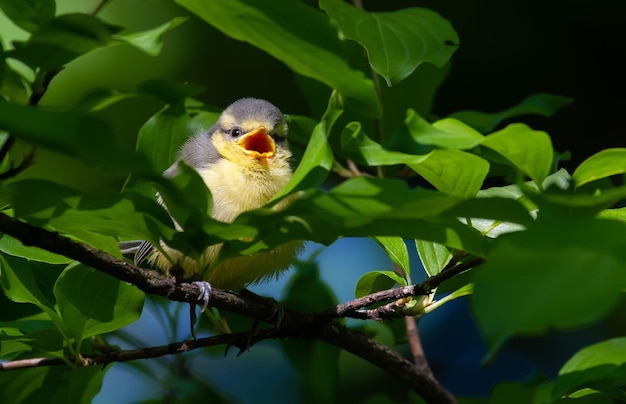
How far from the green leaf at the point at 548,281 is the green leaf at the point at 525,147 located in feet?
0.66

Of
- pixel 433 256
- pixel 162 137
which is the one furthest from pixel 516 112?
pixel 162 137

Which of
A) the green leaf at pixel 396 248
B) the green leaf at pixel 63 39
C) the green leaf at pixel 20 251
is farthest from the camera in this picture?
the green leaf at pixel 396 248

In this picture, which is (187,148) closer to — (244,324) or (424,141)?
(244,324)

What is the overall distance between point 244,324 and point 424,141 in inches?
31.8

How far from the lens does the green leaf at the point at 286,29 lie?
2.48 ft

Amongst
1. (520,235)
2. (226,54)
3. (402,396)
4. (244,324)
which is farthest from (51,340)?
(226,54)

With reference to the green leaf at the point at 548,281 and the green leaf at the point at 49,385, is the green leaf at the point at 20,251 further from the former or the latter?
the green leaf at the point at 548,281

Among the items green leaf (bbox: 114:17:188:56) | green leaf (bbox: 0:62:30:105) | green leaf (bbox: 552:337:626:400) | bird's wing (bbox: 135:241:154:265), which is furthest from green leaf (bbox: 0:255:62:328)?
green leaf (bbox: 552:337:626:400)

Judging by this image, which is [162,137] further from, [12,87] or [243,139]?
[243,139]

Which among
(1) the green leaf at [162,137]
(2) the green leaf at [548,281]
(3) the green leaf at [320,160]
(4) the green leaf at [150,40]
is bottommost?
(1) the green leaf at [162,137]

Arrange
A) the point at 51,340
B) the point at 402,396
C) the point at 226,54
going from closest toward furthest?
the point at 51,340 < the point at 402,396 < the point at 226,54

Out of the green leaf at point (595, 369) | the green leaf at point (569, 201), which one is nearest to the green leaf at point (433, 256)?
the green leaf at point (595, 369)

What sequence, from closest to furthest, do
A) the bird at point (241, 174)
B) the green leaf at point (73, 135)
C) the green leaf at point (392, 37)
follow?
1. the green leaf at point (73, 135)
2. the green leaf at point (392, 37)
3. the bird at point (241, 174)

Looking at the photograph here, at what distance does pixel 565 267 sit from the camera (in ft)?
1.81
